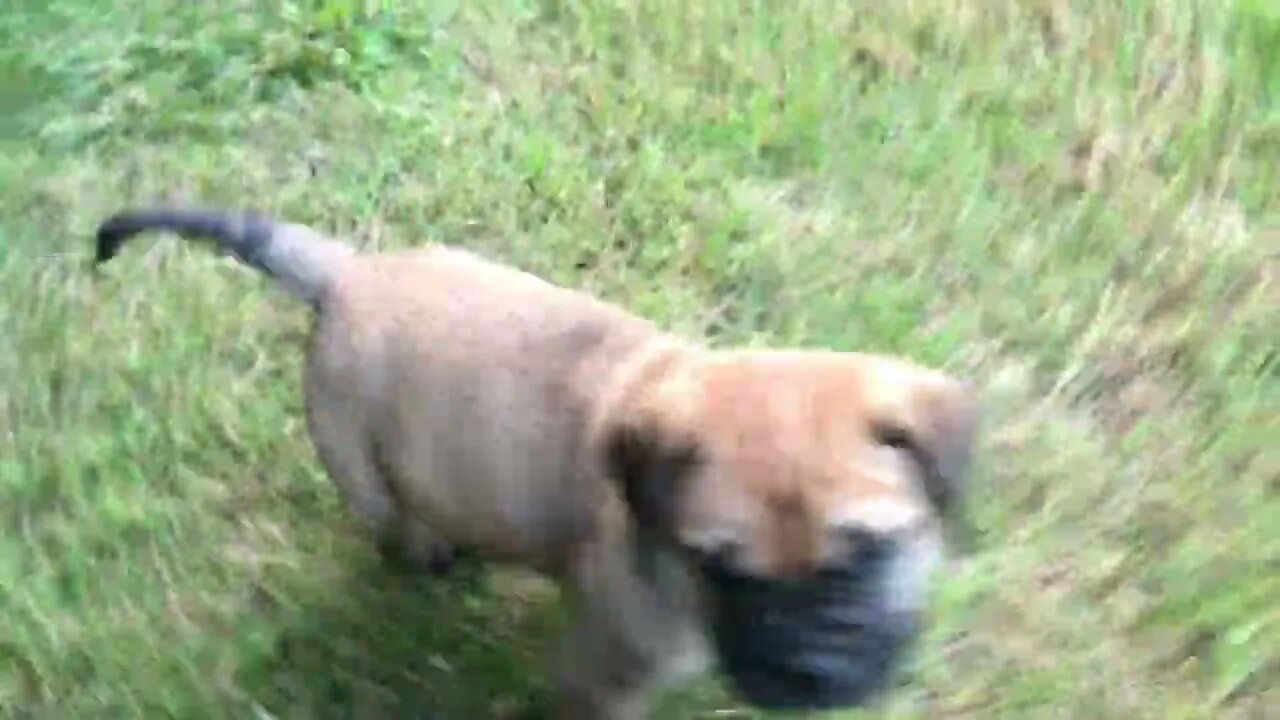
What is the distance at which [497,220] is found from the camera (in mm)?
3756

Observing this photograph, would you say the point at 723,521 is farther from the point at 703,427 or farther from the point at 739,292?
the point at 739,292

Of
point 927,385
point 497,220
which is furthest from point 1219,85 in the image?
point 927,385

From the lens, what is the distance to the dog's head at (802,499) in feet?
6.90

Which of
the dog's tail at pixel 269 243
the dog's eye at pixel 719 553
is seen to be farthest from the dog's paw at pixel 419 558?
the dog's eye at pixel 719 553

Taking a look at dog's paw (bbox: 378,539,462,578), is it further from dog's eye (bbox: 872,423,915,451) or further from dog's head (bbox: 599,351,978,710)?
dog's eye (bbox: 872,423,915,451)

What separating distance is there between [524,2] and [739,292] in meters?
1.07

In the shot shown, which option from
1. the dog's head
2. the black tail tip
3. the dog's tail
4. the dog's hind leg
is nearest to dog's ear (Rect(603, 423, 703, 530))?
the dog's head

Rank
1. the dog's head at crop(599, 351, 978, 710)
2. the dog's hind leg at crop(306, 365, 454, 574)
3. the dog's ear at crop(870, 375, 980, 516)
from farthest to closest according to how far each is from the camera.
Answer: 1. the dog's hind leg at crop(306, 365, 454, 574)
2. the dog's ear at crop(870, 375, 980, 516)
3. the dog's head at crop(599, 351, 978, 710)

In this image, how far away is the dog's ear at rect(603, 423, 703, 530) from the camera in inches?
87.0

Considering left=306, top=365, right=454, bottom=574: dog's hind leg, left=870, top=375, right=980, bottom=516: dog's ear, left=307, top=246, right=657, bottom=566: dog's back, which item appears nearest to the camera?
left=870, top=375, right=980, bottom=516: dog's ear

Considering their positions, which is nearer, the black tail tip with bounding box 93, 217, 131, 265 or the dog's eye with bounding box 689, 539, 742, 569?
the dog's eye with bounding box 689, 539, 742, 569

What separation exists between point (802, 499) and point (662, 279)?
62.8 inches

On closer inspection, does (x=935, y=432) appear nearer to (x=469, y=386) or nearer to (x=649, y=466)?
(x=649, y=466)

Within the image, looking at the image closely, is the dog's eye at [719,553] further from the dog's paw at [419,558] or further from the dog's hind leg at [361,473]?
the dog's paw at [419,558]
